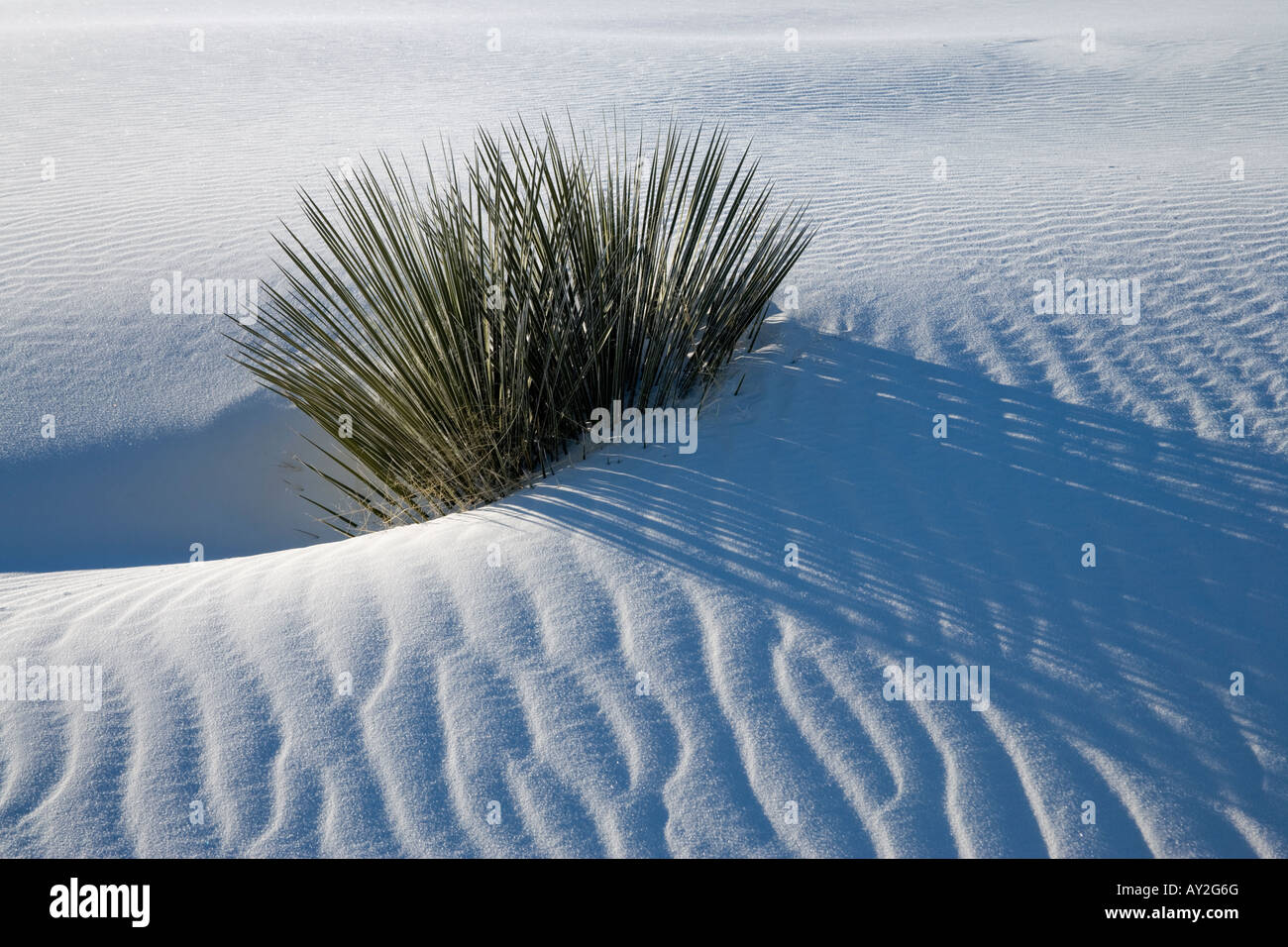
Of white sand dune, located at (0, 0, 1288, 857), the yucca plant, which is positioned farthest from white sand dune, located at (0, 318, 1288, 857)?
the yucca plant

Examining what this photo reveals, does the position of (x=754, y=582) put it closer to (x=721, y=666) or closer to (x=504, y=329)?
(x=721, y=666)

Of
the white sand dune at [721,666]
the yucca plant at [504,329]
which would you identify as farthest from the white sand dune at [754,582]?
the yucca plant at [504,329]

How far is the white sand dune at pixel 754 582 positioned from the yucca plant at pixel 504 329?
0.89ft

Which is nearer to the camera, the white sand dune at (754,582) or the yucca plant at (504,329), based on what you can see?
the white sand dune at (754,582)

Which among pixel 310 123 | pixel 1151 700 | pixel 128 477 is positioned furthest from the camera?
pixel 310 123

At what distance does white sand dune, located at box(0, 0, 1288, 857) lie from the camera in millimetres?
2391

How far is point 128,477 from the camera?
4.41 meters

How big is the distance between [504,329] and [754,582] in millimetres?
1286

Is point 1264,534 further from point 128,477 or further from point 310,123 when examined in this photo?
point 310,123

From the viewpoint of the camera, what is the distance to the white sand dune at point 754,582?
2391 millimetres

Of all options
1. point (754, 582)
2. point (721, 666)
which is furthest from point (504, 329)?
point (721, 666)

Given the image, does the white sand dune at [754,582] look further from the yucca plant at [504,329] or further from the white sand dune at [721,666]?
the yucca plant at [504,329]
